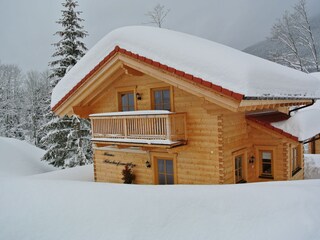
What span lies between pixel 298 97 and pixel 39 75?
51.4 metres

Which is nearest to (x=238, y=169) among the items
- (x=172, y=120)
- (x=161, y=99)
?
(x=172, y=120)

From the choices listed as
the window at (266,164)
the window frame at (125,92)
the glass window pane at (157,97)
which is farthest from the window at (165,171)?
the window at (266,164)

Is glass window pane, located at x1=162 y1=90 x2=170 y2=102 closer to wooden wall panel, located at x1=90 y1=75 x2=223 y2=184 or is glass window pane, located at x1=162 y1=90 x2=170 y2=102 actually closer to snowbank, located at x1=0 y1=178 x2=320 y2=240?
wooden wall panel, located at x1=90 y1=75 x2=223 y2=184

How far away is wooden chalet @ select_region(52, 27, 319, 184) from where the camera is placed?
836cm

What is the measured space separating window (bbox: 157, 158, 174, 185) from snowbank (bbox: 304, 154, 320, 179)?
738 cm

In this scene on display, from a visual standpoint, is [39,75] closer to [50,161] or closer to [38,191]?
[50,161]

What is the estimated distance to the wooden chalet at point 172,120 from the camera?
836cm

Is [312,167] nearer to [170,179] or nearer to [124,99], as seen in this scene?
[170,179]

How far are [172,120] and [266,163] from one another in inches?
166

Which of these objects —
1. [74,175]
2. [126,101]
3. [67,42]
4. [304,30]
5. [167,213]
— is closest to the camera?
[167,213]

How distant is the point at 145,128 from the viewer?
910cm

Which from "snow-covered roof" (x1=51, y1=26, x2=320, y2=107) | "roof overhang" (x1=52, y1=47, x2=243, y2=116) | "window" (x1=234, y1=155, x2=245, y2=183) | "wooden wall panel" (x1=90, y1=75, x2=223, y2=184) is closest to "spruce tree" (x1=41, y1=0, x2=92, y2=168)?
"roof overhang" (x1=52, y1=47, x2=243, y2=116)

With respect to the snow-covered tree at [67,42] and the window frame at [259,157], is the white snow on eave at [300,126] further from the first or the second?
the snow-covered tree at [67,42]

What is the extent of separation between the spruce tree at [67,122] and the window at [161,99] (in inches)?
378
